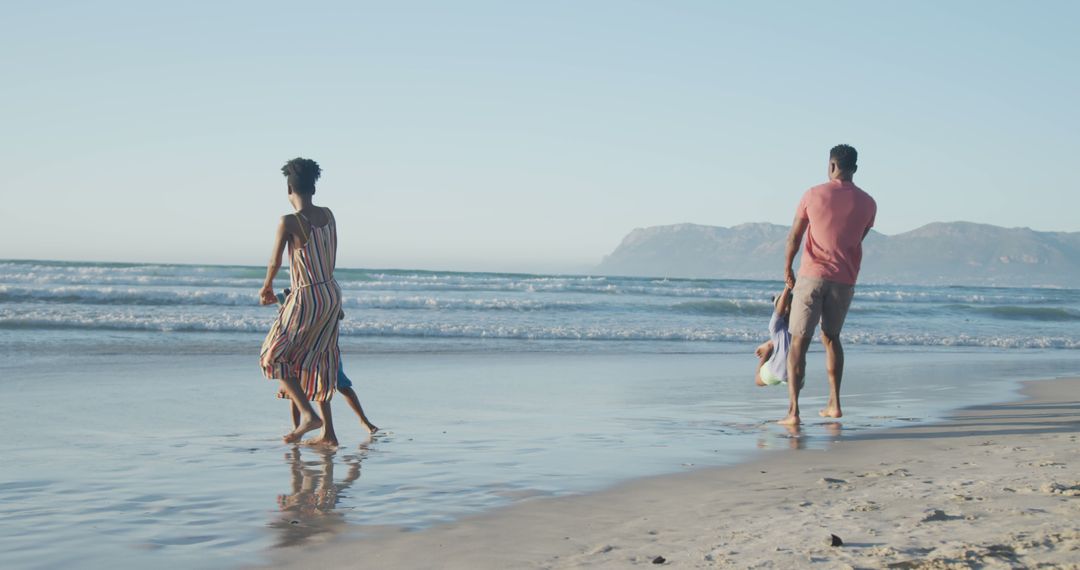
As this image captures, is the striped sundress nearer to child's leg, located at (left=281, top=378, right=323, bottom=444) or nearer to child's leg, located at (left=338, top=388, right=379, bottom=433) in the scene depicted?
child's leg, located at (left=281, top=378, right=323, bottom=444)

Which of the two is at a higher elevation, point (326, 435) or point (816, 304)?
point (816, 304)

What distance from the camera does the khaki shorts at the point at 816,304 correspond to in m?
5.97

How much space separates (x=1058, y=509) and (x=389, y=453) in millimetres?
2957

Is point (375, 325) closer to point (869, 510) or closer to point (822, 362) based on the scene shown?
point (822, 362)

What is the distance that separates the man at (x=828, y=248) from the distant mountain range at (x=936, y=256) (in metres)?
70.4

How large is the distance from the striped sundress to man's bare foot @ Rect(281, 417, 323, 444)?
5.8 inches

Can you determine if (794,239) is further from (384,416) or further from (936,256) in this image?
(936,256)

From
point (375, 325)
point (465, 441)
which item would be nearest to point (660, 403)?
point (465, 441)

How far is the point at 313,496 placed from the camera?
376 cm

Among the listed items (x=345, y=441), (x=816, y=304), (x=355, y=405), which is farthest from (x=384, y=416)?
(x=816, y=304)

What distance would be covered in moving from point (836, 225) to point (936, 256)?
94.5 metres

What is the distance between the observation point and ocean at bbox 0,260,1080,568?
342 cm

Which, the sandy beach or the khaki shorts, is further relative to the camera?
the khaki shorts

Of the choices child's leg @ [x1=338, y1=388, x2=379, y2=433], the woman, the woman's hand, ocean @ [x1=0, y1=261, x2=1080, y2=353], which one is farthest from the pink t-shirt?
ocean @ [x1=0, y1=261, x2=1080, y2=353]
